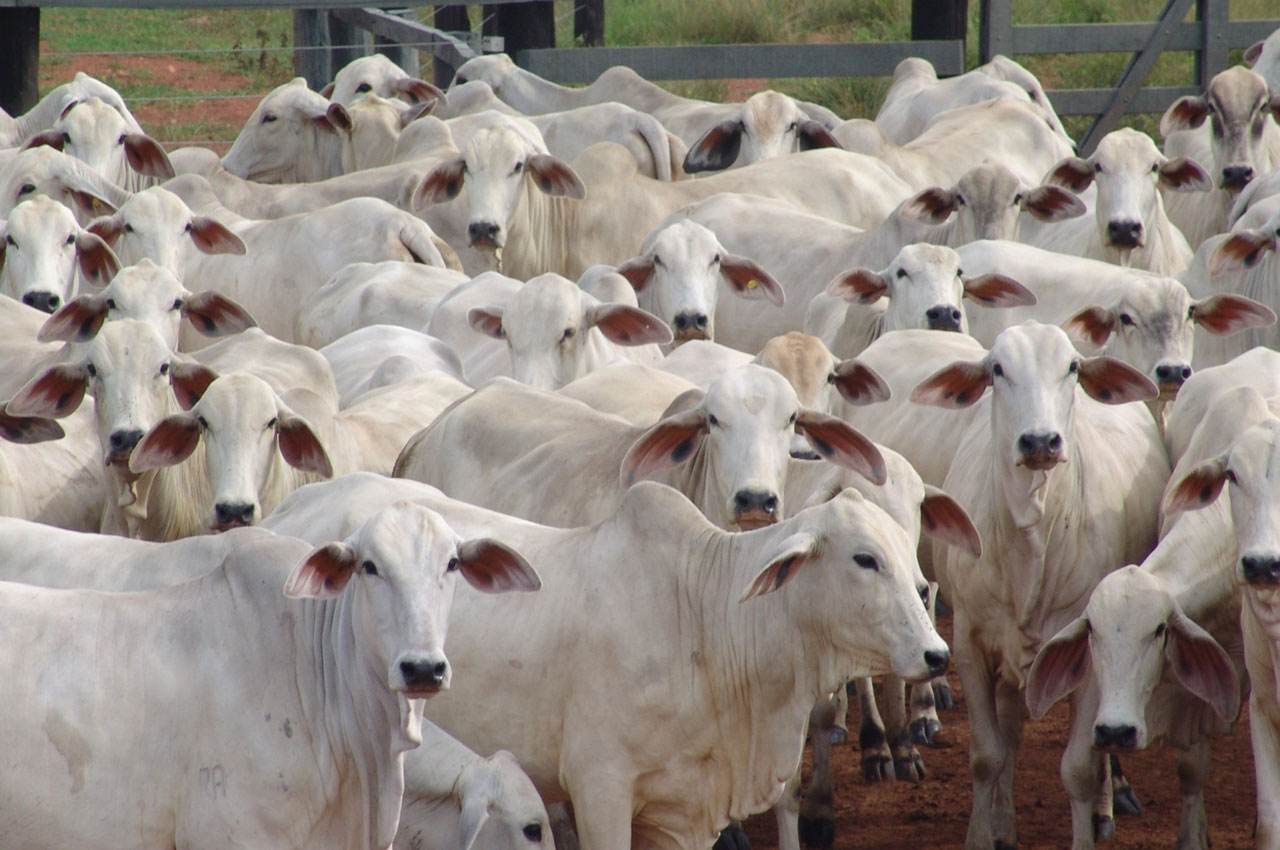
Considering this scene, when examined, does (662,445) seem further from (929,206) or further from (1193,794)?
(929,206)

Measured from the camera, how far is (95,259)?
8.45m

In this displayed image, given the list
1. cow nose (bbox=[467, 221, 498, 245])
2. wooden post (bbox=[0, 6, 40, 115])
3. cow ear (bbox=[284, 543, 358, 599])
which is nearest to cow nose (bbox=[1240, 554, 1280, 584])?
cow ear (bbox=[284, 543, 358, 599])

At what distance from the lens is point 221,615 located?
4.57 meters

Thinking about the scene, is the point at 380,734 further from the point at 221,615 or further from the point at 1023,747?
the point at 1023,747

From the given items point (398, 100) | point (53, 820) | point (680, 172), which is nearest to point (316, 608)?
point (53, 820)

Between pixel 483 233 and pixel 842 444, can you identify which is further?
pixel 483 233

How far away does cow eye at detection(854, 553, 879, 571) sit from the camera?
4.93 meters

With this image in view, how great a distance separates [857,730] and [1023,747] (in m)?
0.63

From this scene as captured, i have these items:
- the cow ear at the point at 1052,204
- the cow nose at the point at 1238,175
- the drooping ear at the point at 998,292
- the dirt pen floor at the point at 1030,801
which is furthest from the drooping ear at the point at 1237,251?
the cow nose at the point at 1238,175

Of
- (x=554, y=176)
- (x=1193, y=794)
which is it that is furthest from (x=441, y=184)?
(x=1193, y=794)

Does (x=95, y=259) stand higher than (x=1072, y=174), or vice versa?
(x=1072, y=174)

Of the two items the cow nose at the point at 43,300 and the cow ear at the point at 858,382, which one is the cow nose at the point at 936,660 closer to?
the cow ear at the point at 858,382

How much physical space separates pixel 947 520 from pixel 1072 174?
434 centimetres

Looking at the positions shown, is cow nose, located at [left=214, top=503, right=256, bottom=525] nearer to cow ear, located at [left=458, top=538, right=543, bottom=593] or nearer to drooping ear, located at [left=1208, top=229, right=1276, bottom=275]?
cow ear, located at [left=458, top=538, right=543, bottom=593]
